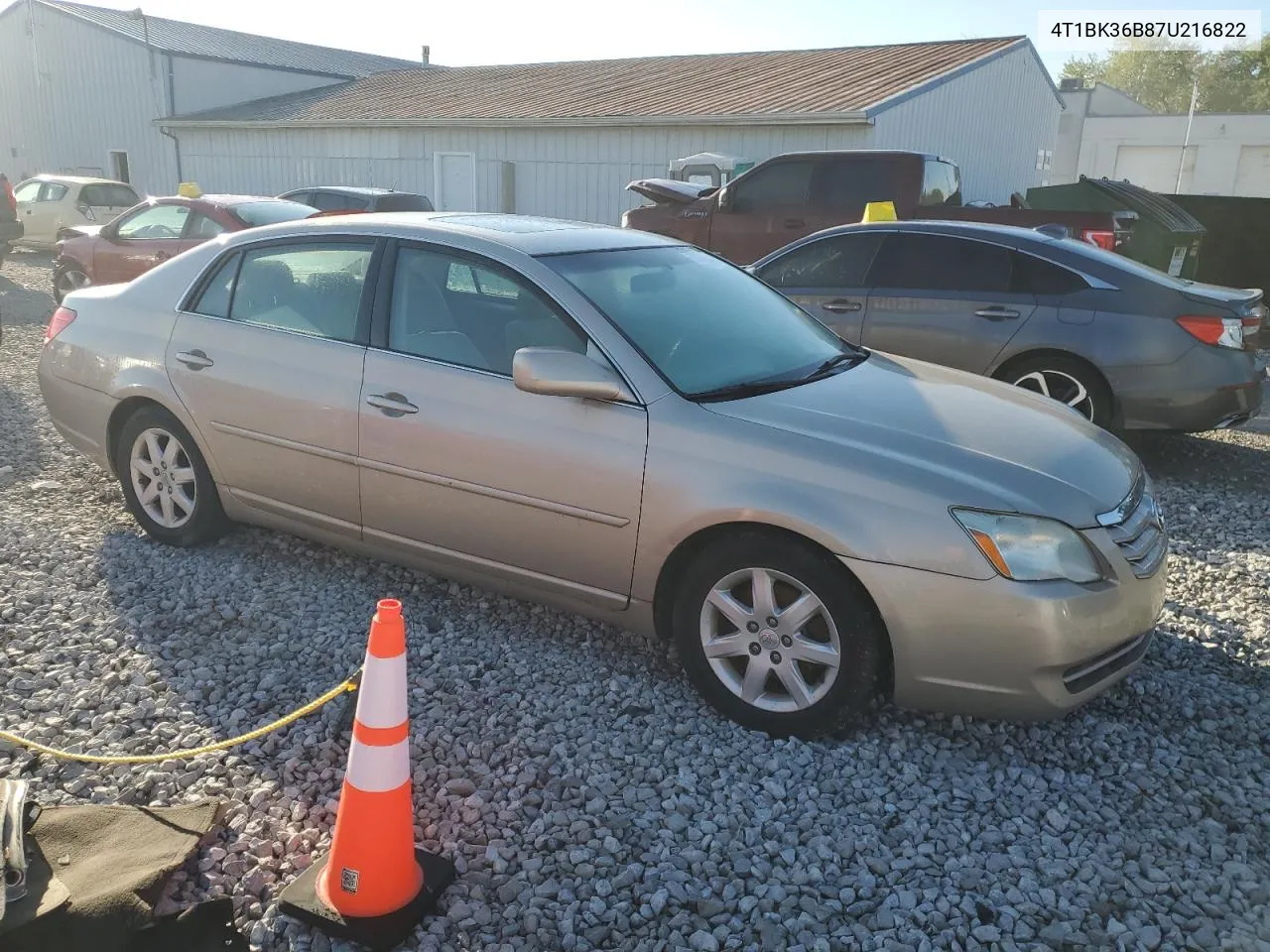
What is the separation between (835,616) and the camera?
3.20 meters

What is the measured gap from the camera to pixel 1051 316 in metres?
6.63

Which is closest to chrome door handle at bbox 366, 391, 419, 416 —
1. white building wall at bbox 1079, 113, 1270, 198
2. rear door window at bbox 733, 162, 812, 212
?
rear door window at bbox 733, 162, 812, 212

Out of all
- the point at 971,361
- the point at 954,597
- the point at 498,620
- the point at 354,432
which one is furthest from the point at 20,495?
the point at 971,361

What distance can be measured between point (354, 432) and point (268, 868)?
1809 mm

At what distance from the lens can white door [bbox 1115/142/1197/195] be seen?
3706cm

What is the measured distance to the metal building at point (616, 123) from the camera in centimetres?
1789

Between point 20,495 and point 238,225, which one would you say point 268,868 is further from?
point 238,225

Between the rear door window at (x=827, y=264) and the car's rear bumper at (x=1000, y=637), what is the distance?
4.63 metres

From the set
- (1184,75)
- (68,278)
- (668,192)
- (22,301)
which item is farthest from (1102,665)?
(1184,75)

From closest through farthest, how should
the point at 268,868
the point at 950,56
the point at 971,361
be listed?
the point at 268,868 → the point at 971,361 → the point at 950,56

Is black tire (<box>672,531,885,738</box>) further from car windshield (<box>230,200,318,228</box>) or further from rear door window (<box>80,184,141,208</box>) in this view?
rear door window (<box>80,184,141,208</box>)

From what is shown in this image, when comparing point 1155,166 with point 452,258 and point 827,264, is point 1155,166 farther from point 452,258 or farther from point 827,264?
point 452,258

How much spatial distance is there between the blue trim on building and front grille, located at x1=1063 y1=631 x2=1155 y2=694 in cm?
1434

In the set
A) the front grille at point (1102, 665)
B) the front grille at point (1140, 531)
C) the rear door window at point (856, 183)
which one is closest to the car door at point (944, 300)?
the front grille at point (1140, 531)
